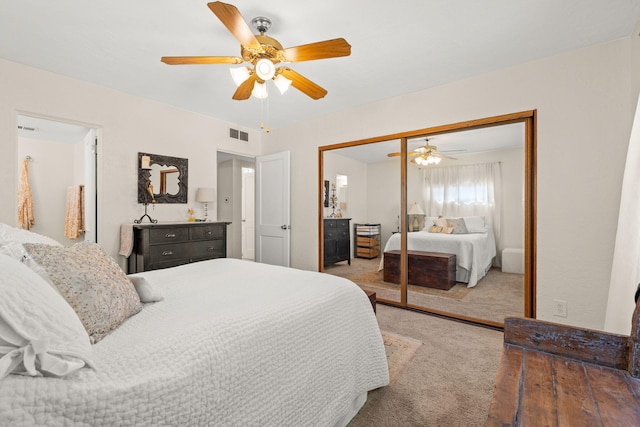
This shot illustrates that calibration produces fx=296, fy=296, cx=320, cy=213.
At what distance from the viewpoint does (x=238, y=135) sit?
4.63 metres

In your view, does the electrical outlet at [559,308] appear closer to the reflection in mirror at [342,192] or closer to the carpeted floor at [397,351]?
the carpeted floor at [397,351]

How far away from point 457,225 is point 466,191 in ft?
1.24

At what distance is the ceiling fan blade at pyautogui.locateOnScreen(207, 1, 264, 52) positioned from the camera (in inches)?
63.2

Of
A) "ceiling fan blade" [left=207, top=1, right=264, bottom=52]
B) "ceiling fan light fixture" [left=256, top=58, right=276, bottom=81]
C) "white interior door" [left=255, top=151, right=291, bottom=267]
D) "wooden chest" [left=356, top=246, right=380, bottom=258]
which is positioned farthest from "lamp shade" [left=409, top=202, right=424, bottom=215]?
"ceiling fan blade" [left=207, top=1, right=264, bottom=52]

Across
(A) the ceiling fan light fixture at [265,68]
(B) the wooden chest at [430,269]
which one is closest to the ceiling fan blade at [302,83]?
(A) the ceiling fan light fixture at [265,68]

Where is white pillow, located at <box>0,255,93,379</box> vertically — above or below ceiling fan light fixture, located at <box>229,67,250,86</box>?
below

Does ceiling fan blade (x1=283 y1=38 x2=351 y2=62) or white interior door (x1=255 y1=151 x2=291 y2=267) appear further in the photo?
white interior door (x1=255 y1=151 x2=291 y2=267)

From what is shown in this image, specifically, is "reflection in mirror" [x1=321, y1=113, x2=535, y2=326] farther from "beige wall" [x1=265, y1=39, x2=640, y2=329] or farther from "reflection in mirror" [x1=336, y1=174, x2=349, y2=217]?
"reflection in mirror" [x1=336, y1=174, x2=349, y2=217]

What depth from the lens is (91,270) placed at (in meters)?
1.09

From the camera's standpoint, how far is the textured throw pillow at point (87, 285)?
0.98m

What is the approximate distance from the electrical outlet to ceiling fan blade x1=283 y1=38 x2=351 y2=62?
2.73m

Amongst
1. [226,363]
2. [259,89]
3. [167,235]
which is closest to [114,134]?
[167,235]

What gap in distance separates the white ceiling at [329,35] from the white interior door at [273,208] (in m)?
1.67

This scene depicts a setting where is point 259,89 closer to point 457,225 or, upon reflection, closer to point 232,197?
point 457,225
